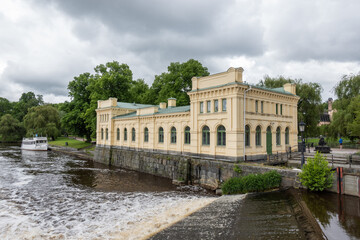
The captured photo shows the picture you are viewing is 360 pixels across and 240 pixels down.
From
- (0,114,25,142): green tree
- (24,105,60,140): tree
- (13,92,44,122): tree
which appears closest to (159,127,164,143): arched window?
(24,105,60,140): tree

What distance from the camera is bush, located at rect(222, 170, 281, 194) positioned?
47.4 ft

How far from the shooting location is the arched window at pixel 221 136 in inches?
760

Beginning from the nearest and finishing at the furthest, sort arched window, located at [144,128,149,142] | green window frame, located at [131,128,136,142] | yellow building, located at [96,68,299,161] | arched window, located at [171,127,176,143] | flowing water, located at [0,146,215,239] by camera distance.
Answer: flowing water, located at [0,146,215,239] → yellow building, located at [96,68,299,161] → arched window, located at [171,127,176,143] → arched window, located at [144,128,149,142] → green window frame, located at [131,128,136,142]

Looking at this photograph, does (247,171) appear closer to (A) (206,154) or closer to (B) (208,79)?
(A) (206,154)

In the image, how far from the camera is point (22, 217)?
1304 centimetres

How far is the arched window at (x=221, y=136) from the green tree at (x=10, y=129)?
7325 cm

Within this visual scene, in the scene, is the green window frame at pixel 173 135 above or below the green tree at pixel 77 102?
below

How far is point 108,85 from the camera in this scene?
4166cm

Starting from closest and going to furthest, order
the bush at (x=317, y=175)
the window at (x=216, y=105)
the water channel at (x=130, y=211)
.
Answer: the water channel at (x=130, y=211) → the bush at (x=317, y=175) → the window at (x=216, y=105)

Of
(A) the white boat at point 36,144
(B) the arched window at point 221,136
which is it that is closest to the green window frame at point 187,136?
(B) the arched window at point 221,136

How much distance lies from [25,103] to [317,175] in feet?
318

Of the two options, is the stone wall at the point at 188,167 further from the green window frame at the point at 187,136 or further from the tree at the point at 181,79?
the tree at the point at 181,79

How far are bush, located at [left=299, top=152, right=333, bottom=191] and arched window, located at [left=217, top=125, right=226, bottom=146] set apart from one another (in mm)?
6810

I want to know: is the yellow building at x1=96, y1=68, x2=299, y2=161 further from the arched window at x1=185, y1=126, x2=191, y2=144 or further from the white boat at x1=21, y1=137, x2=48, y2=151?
the white boat at x1=21, y1=137, x2=48, y2=151
